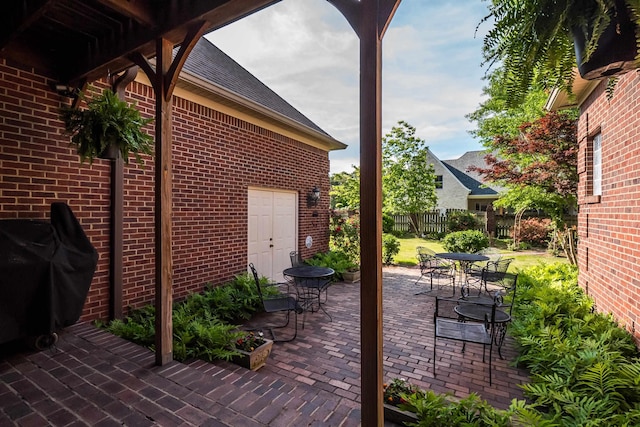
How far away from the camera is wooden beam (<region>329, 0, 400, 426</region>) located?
181 cm

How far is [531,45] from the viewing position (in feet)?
4.61

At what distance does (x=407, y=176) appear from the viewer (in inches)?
629

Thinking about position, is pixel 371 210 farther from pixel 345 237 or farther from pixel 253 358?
pixel 345 237

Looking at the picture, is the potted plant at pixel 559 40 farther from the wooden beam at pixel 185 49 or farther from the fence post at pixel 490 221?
the fence post at pixel 490 221

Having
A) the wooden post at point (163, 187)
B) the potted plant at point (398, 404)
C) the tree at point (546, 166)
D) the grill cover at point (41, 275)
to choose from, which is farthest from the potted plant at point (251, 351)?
the tree at point (546, 166)

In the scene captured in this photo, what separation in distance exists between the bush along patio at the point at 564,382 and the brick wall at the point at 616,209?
13.2 inches

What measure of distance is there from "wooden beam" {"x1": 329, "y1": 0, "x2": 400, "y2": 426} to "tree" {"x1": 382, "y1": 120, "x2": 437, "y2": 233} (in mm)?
14244

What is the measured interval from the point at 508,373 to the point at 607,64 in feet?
10.7

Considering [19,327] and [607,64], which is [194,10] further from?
[19,327]

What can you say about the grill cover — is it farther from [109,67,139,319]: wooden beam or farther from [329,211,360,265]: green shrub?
[329,211,360,265]: green shrub

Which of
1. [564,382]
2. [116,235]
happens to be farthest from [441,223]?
[116,235]

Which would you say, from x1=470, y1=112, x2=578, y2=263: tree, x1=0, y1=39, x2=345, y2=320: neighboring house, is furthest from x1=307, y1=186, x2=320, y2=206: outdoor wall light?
x1=470, y1=112, x2=578, y2=263: tree

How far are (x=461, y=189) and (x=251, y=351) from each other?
2080 centimetres

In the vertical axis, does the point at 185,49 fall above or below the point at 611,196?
above
